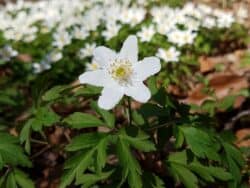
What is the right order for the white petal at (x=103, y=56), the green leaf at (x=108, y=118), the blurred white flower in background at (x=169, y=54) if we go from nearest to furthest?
the white petal at (x=103, y=56), the green leaf at (x=108, y=118), the blurred white flower in background at (x=169, y=54)

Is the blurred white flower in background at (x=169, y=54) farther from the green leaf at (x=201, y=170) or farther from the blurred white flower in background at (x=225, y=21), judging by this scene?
the green leaf at (x=201, y=170)

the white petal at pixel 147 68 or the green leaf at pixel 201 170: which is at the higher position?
the white petal at pixel 147 68

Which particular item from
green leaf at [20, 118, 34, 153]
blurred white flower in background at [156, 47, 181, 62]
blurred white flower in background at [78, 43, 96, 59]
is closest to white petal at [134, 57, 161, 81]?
green leaf at [20, 118, 34, 153]

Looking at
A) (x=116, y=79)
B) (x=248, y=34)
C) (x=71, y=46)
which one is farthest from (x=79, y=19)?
(x=116, y=79)

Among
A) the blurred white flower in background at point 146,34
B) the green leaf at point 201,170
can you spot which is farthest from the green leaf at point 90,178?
the blurred white flower in background at point 146,34

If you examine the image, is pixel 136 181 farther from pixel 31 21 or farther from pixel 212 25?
pixel 31 21

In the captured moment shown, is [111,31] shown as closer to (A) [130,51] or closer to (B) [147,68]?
(A) [130,51]

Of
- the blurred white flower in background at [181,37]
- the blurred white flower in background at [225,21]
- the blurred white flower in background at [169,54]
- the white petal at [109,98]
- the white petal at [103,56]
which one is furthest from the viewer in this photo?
the blurred white flower in background at [225,21]
